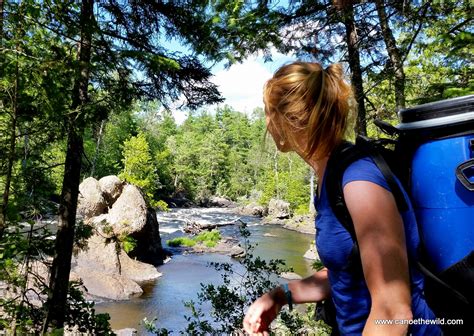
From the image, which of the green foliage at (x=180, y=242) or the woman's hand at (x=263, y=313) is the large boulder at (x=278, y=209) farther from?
the woman's hand at (x=263, y=313)

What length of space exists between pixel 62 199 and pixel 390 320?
5.05m

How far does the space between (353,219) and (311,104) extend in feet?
1.02

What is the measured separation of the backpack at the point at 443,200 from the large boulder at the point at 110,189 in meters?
17.6

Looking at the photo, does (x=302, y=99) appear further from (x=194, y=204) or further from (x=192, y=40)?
(x=194, y=204)

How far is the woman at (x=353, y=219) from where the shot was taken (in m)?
0.82

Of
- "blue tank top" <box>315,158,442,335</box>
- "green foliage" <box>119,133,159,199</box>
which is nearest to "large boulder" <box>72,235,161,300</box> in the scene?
"blue tank top" <box>315,158,442,335</box>

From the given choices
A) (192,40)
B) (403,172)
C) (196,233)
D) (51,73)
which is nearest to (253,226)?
(196,233)

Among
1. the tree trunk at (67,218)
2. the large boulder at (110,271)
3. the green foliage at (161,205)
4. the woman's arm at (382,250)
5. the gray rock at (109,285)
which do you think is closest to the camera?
the woman's arm at (382,250)

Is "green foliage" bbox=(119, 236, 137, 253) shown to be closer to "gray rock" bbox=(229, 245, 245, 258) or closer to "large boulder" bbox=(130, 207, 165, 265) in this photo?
"large boulder" bbox=(130, 207, 165, 265)

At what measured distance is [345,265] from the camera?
924mm

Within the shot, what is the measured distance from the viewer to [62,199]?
510 centimetres

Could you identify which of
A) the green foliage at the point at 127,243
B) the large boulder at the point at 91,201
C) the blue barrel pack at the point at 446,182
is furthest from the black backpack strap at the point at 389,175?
the large boulder at the point at 91,201

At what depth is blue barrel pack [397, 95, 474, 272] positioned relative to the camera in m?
0.88

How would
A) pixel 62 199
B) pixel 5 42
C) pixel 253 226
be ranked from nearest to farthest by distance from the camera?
1. pixel 5 42
2. pixel 62 199
3. pixel 253 226
